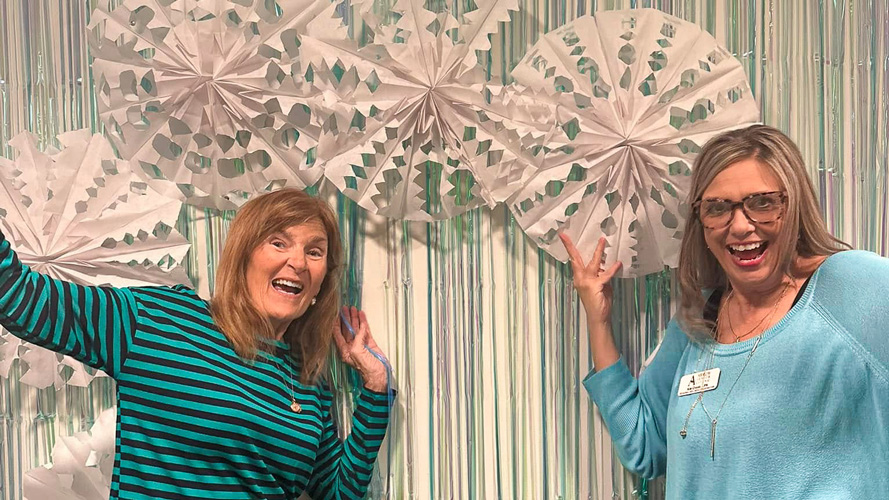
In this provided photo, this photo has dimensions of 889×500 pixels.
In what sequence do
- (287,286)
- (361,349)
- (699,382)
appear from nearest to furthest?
(699,382) → (287,286) → (361,349)

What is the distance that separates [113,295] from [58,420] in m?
0.42

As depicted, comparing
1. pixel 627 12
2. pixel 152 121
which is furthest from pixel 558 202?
pixel 152 121

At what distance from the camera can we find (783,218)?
1195 millimetres

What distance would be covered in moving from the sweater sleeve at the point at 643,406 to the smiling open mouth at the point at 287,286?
1.80 ft

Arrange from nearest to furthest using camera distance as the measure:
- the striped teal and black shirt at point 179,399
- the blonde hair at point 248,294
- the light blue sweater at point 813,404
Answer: the light blue sweater at point 813,404
the striped teal and black shirt at point 179,399
the blonde hair at point 248,294

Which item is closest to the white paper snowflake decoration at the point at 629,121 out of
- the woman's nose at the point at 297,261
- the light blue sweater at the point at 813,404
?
the light blue sweater at the point at 813,404

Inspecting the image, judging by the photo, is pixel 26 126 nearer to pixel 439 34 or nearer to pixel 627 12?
pixel 439 34

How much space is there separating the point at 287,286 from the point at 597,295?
546 millimetres

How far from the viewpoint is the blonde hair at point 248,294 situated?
134 centimetres

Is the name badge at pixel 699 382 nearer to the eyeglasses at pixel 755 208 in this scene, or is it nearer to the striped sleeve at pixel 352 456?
the eyeglasses at pixel 755 208

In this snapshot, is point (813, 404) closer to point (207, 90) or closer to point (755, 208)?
point (755, 208)

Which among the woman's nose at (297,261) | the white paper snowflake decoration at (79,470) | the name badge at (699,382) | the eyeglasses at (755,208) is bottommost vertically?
the white paper snowflake decoration at (79,470)

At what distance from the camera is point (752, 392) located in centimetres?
118

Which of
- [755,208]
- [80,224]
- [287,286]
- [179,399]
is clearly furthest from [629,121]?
[80,224]
